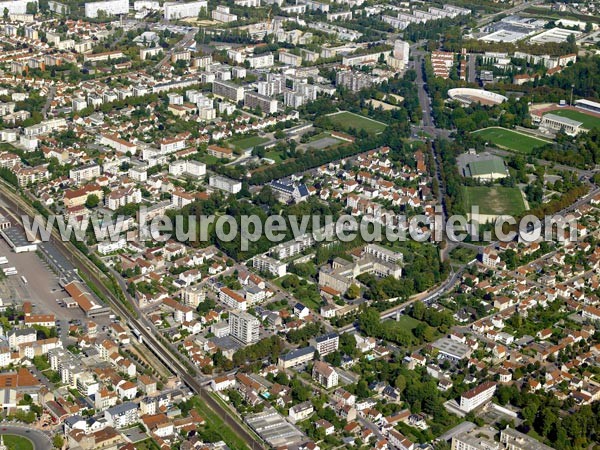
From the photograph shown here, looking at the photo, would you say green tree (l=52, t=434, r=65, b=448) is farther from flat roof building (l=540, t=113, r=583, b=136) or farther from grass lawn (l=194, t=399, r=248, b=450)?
flat roof building (l=540, t=113, r=583, b=136)

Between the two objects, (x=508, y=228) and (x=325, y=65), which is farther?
(x=325, y=65)

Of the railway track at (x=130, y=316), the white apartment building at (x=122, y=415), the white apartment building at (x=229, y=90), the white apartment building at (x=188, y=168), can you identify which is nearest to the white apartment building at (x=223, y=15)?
the white apartment building at (x=229, y=90)

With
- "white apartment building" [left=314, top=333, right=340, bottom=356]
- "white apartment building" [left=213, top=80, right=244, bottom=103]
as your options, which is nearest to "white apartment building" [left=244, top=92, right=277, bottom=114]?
"white apartment building" [left=213, top=80, right=244, bottom=103]

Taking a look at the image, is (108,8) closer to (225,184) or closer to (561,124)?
(225,184)

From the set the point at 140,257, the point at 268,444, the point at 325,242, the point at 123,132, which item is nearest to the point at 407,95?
the point at 123,132

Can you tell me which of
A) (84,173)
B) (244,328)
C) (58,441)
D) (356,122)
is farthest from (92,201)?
(58,441)

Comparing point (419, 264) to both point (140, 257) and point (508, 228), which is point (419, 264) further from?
point (140, 257)

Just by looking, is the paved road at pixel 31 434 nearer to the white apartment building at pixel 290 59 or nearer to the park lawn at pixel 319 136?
the park lawn at pixel 319 136
